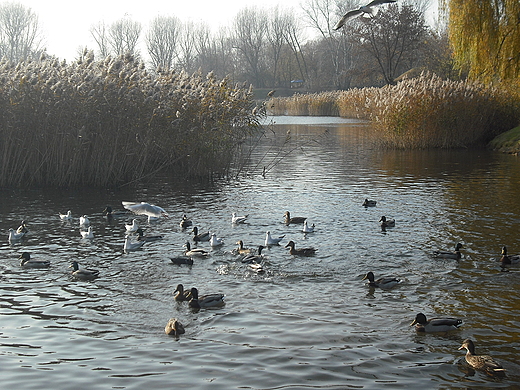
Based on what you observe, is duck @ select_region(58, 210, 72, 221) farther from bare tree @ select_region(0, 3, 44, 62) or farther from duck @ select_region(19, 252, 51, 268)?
bare tree @ select_region(0, 3, 44, 62)

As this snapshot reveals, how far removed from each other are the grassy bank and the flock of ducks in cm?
1310

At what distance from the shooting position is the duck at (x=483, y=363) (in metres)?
6.25

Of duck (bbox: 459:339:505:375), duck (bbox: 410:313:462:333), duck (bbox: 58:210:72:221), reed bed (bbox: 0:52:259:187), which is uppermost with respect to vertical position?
reed bed (bbox: 0:52:259:187)

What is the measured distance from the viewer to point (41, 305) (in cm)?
855

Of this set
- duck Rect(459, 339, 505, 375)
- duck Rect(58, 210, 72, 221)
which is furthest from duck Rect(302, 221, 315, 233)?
duck Rect(459, 339, 505, 375)

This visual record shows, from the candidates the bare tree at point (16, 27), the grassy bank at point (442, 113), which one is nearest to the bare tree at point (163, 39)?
the bare tree at point (16, 27)

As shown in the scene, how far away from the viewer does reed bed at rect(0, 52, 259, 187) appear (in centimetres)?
1703

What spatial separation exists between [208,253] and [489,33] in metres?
18.4

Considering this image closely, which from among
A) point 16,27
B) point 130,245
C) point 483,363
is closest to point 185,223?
point 130,245

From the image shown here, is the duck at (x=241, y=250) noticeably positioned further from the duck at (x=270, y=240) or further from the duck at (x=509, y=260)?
the duck at (x=509, y=260)

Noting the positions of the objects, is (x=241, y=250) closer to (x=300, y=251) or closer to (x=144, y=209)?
(x=300, y=251)

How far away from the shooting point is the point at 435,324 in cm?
736

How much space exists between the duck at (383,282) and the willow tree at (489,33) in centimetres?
1827

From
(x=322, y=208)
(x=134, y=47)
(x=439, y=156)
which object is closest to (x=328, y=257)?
(x=322, y=208)
